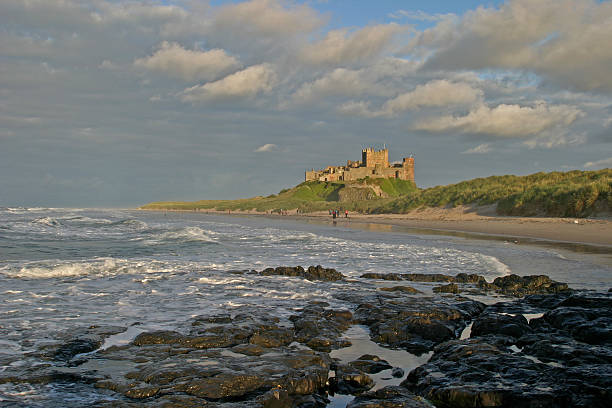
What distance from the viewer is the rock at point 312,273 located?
39.1 feet

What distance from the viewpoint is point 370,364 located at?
17.4ft

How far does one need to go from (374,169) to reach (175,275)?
11286cm

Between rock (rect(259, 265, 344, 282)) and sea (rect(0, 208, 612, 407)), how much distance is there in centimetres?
58

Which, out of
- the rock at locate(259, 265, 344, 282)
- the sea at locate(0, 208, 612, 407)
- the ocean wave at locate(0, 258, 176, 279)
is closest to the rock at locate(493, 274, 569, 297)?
the sea at locate(0, 208, 612, 407)

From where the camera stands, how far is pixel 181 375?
470 cm

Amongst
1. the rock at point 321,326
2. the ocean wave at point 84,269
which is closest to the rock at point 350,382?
the rock at point 321,326

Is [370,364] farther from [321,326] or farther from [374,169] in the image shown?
[374,169]

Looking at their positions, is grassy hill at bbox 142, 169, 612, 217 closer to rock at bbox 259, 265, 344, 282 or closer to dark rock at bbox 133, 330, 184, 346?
rock at bbox 259, 265, 344, 282

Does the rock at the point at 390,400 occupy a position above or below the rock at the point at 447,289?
above

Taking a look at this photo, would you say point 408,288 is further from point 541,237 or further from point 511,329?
point 541,237

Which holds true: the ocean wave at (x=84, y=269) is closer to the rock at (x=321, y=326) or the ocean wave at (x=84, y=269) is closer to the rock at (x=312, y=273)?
the rock at (x=312, y=273)

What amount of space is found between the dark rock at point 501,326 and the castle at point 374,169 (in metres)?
114

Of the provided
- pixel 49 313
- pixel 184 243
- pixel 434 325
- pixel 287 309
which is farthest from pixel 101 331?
pixel 184 243

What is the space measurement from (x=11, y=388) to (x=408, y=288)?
26.0 feet
